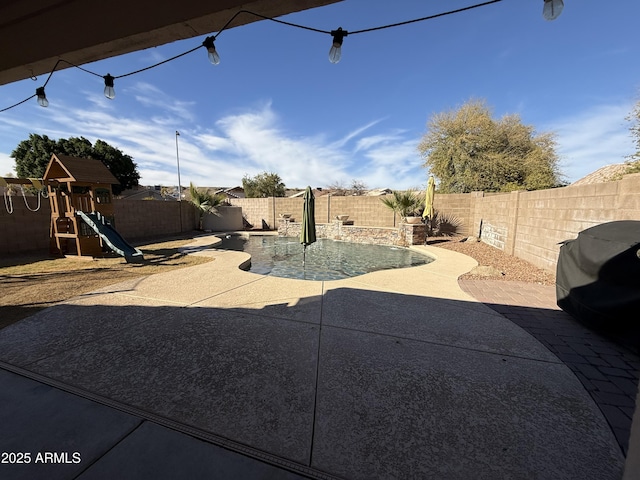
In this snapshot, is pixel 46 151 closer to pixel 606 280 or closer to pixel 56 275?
pixel 56 275

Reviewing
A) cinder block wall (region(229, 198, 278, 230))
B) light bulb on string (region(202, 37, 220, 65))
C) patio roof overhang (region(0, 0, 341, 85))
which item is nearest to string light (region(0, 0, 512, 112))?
light bulb on string (region(202, 37, 220, 65))

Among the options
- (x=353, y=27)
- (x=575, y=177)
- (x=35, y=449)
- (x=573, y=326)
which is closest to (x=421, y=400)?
(x=35, y=449)

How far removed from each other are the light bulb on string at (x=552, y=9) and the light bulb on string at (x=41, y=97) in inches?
276

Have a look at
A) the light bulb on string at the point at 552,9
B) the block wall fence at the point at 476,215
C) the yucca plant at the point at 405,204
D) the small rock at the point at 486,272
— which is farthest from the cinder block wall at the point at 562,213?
the yucca plant at the point at 405,204

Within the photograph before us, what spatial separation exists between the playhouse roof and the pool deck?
6.25m

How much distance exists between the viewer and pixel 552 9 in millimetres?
2402

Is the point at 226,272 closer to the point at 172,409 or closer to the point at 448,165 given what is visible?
the point at 172,409

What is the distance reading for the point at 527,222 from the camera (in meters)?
7.30

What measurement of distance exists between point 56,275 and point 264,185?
28696 millimetres

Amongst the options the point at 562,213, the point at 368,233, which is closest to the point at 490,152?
the point at 368,233

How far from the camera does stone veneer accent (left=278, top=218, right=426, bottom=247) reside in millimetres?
11312

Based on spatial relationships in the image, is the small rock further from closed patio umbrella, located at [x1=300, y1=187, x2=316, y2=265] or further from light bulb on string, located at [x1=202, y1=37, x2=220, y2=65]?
light bulb on string, located at [x1=202, y1=37, x2=220, y2=65]

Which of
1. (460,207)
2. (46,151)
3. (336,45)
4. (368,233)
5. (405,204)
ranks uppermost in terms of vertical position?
(46,151)

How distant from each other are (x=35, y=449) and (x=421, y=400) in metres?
2.70
